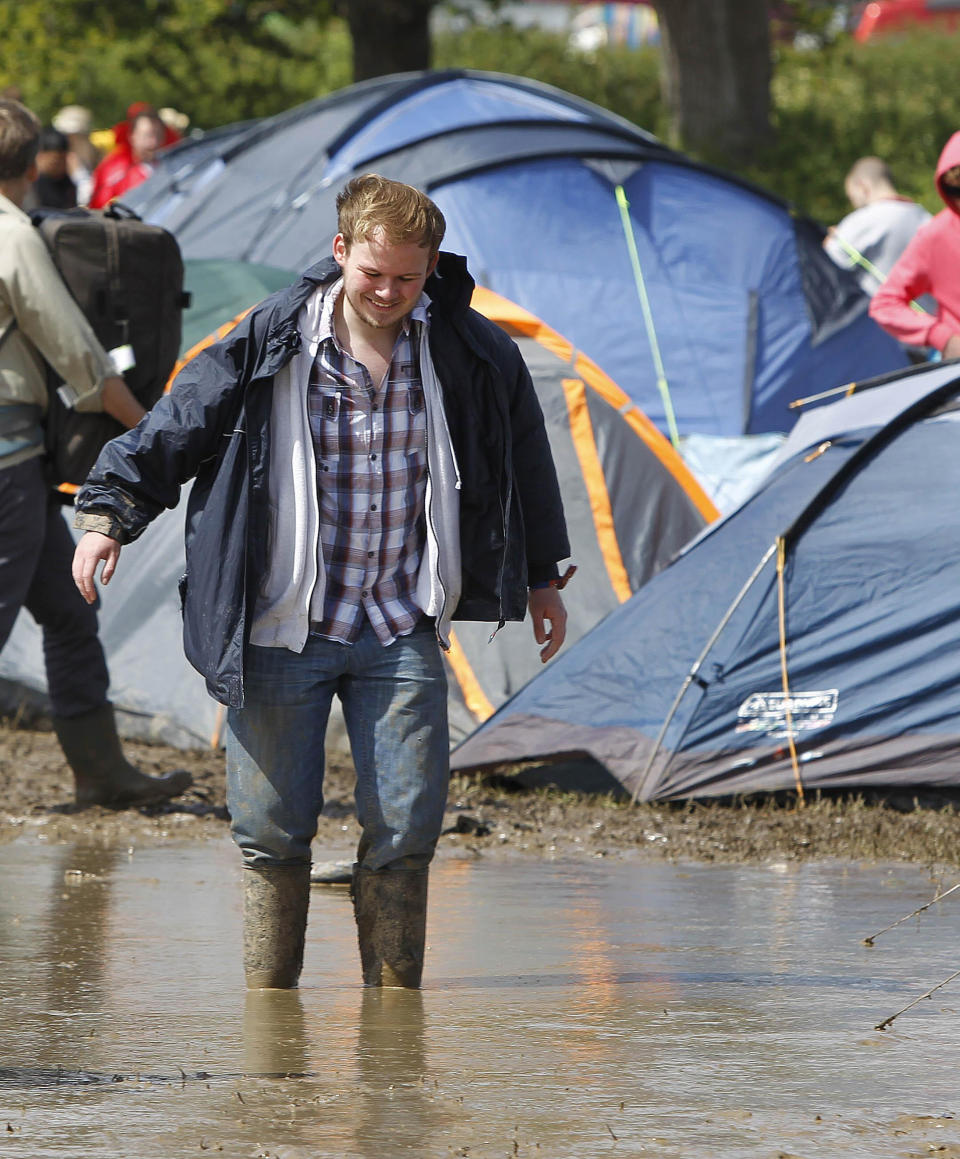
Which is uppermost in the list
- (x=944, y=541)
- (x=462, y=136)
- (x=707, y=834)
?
(x=462, y=136)

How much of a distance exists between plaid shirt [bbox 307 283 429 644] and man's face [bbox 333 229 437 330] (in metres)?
0.10

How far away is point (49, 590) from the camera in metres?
6.21

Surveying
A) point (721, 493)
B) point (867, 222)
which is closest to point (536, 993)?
point (721, 493)

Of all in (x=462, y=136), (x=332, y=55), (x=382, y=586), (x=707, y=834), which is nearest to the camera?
(x=382, y=586)

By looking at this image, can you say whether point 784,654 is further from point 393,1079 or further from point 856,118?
point 856,118

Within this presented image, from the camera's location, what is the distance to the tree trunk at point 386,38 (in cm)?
2041

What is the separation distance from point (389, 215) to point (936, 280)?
164 inches

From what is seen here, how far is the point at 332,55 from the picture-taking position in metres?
30.5

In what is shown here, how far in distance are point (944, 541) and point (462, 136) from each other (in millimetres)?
5069

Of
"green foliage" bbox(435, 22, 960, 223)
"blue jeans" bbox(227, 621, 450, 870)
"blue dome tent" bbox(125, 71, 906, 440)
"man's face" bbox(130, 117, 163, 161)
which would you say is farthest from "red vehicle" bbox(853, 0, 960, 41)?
"blue jeans" bbox(227, 621, 450, 870)

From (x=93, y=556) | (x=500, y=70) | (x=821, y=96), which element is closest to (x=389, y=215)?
(x=93, y=556)

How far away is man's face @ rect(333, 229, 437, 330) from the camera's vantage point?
383 centimetres

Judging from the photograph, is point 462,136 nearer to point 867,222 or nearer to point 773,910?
point 867,222

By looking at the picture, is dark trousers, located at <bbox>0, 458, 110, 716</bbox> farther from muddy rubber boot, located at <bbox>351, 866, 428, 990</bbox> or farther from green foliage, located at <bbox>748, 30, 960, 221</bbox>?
green foliage, located at <bbox>748, 30, 960, 221</bbox>
